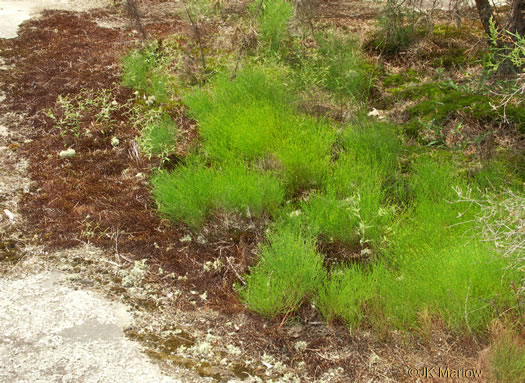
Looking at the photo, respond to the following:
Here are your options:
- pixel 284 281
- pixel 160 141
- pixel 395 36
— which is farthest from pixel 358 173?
pixel 395 36

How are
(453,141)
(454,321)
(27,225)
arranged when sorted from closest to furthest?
(454,321) → (27,225) → (453,141)

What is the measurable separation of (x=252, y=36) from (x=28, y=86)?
11.0 feet

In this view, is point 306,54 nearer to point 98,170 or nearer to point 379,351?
point 98,170

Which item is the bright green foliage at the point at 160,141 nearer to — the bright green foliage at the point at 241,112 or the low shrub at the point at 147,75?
the bright green foliage at the point at 241,112

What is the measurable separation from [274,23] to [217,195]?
3721 mm

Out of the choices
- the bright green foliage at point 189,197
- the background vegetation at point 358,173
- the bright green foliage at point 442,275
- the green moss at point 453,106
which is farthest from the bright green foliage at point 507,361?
the green moss at point 453,106

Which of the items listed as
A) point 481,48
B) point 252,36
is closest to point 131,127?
point 252,36

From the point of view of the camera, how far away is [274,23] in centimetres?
725

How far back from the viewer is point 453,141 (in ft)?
17.2

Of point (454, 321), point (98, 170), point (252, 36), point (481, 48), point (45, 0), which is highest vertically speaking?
point (45, 0)

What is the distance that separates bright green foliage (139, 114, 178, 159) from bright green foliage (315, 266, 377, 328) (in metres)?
2.48

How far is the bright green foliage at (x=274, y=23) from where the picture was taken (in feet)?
23.4

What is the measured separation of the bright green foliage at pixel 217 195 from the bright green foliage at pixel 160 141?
821 millimetres

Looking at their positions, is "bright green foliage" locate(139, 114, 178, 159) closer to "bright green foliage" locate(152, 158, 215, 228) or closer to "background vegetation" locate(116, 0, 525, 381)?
"background vegetation" locate(116, 0, 525, 381)
